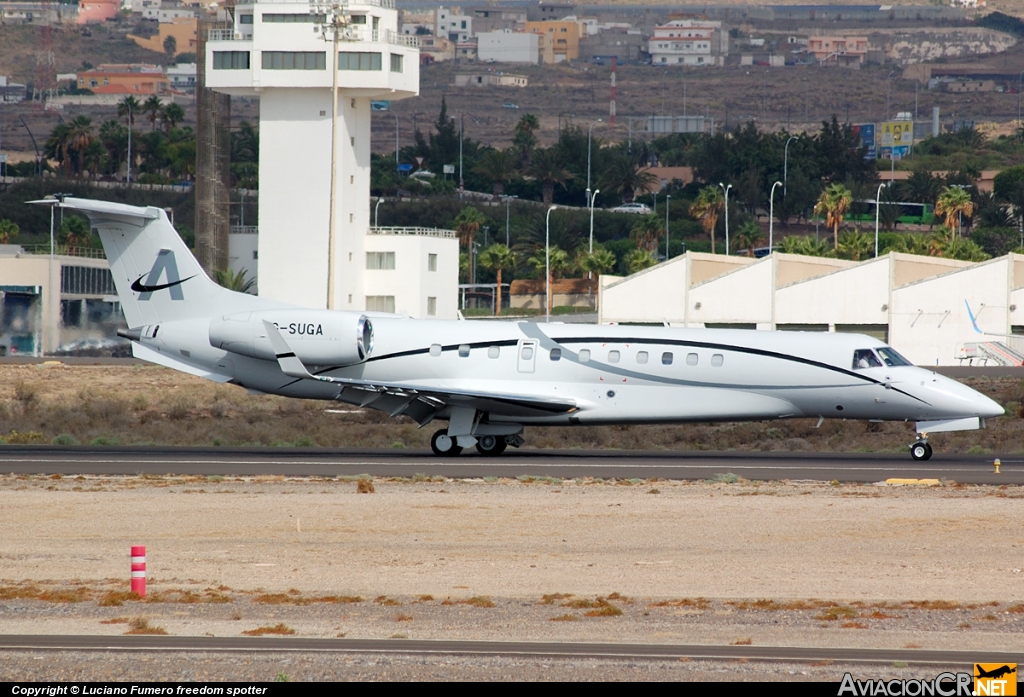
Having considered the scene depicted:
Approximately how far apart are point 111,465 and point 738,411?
40.7ft

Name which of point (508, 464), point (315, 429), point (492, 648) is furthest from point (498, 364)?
point (492, 648)

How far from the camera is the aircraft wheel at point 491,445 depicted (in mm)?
29109

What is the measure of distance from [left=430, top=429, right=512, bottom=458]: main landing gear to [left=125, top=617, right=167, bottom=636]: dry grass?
15.9m

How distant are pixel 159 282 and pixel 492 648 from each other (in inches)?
786

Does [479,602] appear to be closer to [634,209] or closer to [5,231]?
[5,231]

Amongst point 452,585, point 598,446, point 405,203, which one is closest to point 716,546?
point 452,585

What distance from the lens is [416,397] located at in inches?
1094

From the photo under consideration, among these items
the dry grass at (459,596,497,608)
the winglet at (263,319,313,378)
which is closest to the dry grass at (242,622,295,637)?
the dry grass at (459,596,497,608)

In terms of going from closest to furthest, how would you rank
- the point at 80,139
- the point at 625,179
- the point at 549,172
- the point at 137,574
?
the point at 137,574, the point at 80,139, the point at 549,172, the point at 625,179

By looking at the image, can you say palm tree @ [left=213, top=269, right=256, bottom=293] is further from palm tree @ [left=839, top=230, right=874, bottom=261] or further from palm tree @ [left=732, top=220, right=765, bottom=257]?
palm tree @ [left=732, top=220, right=765, bottom=257]

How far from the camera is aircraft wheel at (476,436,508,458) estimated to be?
29109 millimetres

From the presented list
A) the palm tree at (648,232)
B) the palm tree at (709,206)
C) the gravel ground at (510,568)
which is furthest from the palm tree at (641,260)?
the gravel ground at (510,568)

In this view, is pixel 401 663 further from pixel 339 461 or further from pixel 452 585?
pixel 339 461

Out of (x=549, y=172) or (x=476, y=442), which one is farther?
(x=549, y=172)
